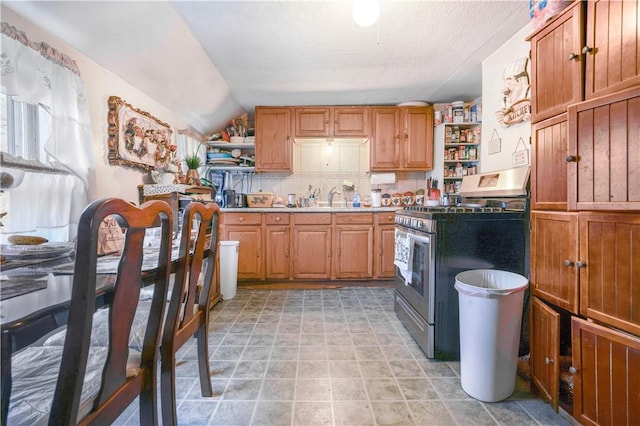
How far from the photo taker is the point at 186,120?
10.3ft

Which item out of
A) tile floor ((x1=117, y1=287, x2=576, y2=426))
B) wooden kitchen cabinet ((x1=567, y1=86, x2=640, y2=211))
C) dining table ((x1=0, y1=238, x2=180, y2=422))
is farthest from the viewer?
tile floor ((x1=117, y1=287, x2=576, y2=426))

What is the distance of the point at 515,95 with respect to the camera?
2059 millimetres

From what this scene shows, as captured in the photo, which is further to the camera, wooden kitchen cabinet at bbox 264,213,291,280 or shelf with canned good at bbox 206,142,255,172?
shelf with canned good at bbox 206,142,255,172

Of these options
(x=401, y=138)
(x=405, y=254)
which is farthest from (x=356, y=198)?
(x=405, y=254)

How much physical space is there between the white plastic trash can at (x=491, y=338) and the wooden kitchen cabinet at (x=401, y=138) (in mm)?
2364

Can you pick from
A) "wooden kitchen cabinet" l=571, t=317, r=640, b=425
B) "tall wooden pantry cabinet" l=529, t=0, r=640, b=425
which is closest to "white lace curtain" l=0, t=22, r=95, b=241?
"tall wooden pantry cabinet" l=529, t=0, r=640, b=425

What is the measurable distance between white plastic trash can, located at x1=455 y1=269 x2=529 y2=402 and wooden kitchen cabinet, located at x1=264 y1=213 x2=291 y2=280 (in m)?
2.16

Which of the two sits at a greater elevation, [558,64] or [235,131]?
[235,131]

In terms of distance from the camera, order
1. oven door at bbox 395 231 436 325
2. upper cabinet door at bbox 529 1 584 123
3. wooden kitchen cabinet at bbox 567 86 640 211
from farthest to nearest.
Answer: oven door at bbox 395 231 436 325 → upper cabinet door at bbox 529 1 584 123 → wooden kitchen cabinet at bbox 567 86 640 211

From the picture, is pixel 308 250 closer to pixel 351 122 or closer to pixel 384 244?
pixel 384 244

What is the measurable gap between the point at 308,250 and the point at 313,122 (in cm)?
163

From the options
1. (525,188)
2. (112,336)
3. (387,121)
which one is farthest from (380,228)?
(112,336)

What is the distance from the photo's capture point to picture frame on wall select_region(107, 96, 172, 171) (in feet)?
6.58

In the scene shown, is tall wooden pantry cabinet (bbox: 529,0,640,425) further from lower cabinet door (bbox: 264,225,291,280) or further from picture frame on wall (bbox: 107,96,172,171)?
picture frame on wall (bbox: 107,96,172,171)
